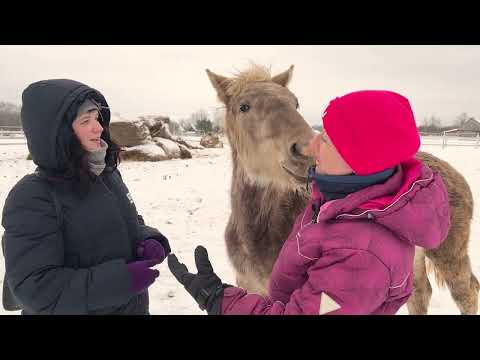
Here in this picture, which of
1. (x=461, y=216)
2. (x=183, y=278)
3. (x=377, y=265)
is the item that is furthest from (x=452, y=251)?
(x=183, y=278)

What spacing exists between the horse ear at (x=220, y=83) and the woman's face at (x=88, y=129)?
1.29 metres

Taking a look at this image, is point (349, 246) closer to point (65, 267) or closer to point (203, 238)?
point (65, 267)

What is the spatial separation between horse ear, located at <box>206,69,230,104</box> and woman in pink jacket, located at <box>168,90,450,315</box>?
1.55 meters

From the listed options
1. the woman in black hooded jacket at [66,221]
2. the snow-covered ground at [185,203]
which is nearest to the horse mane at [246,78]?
the snow-covered ground at [185,203]

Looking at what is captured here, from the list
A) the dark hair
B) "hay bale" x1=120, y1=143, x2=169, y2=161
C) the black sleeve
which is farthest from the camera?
"hay bale" x1=120, y1=143, x2=169, y2=161

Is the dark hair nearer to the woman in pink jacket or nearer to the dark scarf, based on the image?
the woman in pink jacket

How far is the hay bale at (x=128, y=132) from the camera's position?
32.4 ft

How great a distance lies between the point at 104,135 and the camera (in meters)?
1.58

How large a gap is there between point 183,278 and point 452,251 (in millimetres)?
2270

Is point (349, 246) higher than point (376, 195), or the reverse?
point (376, 195)

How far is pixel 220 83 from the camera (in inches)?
97.8

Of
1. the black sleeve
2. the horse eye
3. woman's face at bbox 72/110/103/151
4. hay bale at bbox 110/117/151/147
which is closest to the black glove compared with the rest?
the black sleeve

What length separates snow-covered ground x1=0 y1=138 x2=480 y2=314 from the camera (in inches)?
124

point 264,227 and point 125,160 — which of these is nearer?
point 264,227
